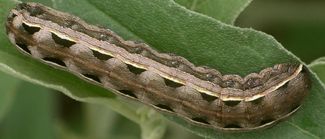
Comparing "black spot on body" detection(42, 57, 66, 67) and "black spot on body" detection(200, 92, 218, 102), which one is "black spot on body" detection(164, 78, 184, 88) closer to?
"black spot on body" detection(200, 92, 218, 102)

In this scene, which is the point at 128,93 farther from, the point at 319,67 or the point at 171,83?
the point at 319,67

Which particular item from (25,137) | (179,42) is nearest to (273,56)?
(179,42)

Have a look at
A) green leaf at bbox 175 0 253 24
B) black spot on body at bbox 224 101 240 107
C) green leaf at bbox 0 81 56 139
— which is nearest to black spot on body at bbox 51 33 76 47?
green leaf at bbox 175 0 253 24

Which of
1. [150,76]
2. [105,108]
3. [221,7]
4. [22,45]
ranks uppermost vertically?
[221,7]

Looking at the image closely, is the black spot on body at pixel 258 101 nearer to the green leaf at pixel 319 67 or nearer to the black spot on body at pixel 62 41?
the green leaf at pixel 319 67

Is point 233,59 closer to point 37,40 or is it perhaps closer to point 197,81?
point 197,81

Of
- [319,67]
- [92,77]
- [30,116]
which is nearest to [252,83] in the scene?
[319,67]
